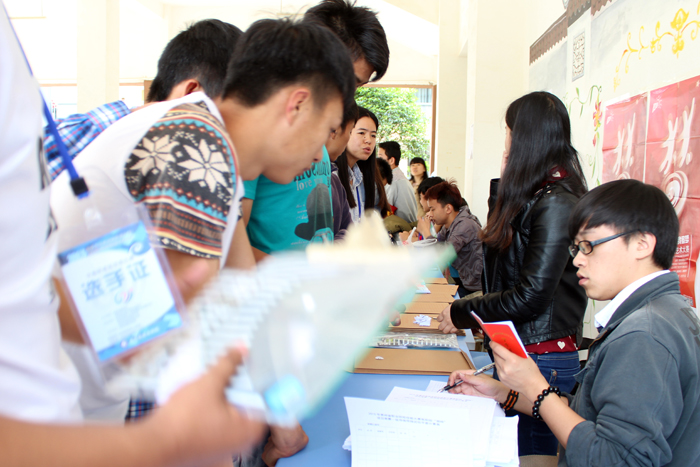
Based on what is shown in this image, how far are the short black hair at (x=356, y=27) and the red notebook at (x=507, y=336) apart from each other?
37.8 inches

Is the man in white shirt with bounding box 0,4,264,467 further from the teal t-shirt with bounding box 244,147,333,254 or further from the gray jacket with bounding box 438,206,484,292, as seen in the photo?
the gray jacket with bounding box 438,206,484,292

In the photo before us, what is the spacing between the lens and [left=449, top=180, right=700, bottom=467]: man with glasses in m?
0.94

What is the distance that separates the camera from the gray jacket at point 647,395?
0.93 meters

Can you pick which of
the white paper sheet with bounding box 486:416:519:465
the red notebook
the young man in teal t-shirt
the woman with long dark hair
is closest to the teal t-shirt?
the young man in teal t-shirt

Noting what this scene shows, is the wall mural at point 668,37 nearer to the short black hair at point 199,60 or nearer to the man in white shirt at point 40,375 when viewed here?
the short black hair at point 199,60

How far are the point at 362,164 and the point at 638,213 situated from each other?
6.13ft

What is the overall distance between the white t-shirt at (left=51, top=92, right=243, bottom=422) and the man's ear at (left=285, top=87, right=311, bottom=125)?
0.16 metres

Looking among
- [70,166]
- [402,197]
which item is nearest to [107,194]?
[70,166]

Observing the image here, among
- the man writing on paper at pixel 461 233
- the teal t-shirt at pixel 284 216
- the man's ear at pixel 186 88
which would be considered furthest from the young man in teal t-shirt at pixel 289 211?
the man writing on paper at pixel 461 233

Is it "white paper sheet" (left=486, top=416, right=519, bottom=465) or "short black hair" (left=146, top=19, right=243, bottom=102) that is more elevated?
"short black hair" (left=146, top=19, right=243, bottom=102)

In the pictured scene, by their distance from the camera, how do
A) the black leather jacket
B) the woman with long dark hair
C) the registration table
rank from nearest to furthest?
the registration table → the black leather jacket → the woman with long dark hair

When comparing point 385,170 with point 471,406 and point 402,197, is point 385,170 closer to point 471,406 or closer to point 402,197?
point 402,197

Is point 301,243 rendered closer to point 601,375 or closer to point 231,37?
point 231,37

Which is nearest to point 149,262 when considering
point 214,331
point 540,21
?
point 214,331
